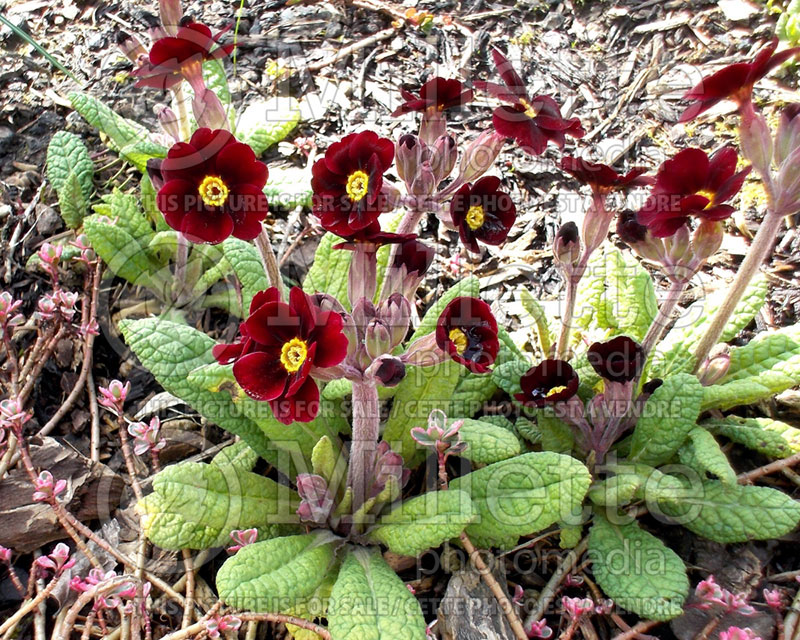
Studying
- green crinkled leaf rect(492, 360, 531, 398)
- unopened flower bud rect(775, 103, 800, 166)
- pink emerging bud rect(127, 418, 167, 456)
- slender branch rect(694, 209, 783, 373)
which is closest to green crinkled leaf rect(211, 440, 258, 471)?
pink emerging bud rect(127, 418, 167, 456)

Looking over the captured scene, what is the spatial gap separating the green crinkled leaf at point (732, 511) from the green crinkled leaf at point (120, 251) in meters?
2.76

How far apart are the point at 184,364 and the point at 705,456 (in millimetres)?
2049

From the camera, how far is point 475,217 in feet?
8.78

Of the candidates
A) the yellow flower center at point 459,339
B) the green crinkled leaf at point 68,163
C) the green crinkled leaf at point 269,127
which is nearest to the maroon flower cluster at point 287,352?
the yellow flower center at point 459,339

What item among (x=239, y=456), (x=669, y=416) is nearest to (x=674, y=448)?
(x=669, y=416)

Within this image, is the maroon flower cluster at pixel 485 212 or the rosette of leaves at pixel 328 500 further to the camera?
the maroon flower cluster at pixel 485 212

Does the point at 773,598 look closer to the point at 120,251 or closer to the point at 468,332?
the point at 468,332

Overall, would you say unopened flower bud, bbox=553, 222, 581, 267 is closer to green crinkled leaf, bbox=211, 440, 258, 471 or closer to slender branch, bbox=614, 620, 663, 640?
slender branch, bbox=614, 620, 663, 640

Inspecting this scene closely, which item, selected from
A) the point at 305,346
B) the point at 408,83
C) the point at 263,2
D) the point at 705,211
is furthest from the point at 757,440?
the point at 263,2

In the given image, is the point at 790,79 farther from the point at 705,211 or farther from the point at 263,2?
the point at 263,2

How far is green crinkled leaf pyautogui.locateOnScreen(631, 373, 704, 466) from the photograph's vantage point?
280 cm

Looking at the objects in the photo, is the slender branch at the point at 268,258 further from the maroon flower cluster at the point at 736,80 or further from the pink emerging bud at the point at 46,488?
the maroon flower cluster at the point at 736,80

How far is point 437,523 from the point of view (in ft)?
8.07

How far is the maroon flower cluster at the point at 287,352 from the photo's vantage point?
81.0 inches
